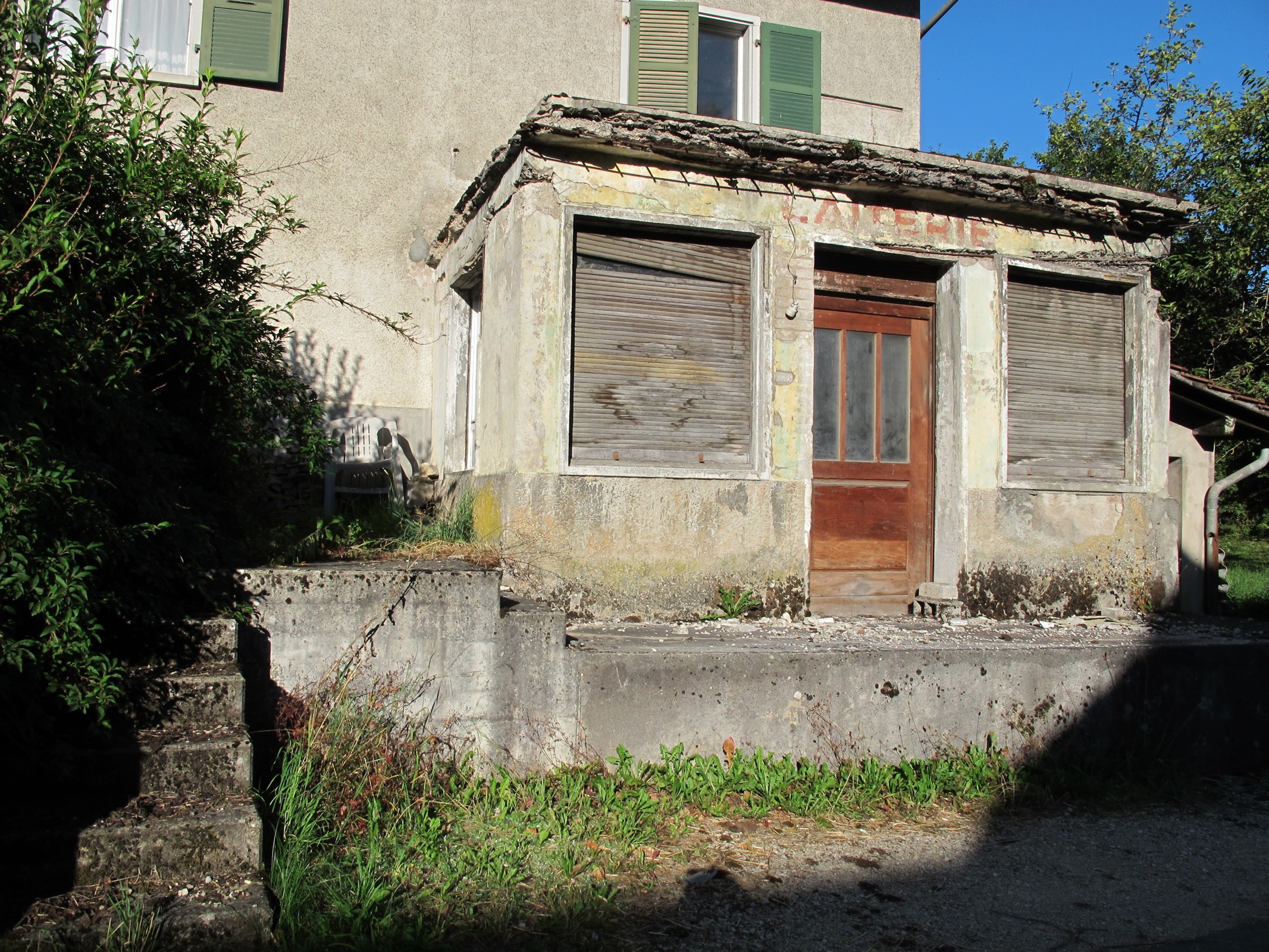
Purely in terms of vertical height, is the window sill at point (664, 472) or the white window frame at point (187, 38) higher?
the white window frame at point (187, 38)

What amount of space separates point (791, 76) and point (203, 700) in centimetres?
740

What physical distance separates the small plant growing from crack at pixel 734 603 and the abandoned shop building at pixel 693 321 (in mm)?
61

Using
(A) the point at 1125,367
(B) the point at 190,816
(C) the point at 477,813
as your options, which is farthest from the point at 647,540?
(A) the point at 1125,367

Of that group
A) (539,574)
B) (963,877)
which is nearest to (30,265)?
(539,574)

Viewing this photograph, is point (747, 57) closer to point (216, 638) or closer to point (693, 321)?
point (693, 321)

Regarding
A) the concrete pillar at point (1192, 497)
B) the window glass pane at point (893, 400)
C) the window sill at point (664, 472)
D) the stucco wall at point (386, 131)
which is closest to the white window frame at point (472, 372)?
the stucco wall at point (386, 131)

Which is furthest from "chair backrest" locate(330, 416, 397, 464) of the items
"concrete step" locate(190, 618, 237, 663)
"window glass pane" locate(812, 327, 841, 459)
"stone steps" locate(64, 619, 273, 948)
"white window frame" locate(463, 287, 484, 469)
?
"stone steps" locate(64, 619, 273, 948)

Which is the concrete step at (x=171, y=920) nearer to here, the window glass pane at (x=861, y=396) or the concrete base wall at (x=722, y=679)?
the concrete base wall at (x=722, y=679)

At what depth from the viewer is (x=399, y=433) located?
23.1 ft

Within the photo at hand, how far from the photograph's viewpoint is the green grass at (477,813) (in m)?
2.97

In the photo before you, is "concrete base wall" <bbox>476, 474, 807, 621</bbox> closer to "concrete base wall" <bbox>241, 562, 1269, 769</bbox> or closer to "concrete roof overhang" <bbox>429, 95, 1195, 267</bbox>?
"concrete base wall" <bbox>241, 562, 1269, 769</bbox>

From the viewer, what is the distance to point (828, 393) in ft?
19.9

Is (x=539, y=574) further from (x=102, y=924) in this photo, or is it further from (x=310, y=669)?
(x=102, y=924)

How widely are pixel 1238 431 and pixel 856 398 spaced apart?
3.62m
